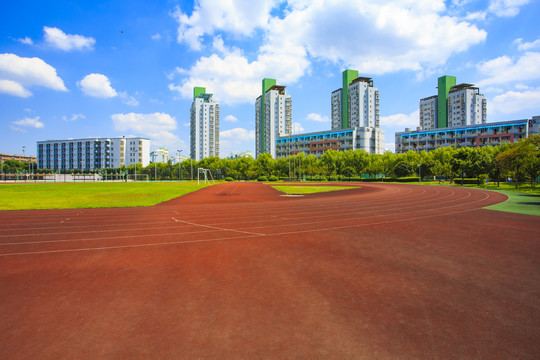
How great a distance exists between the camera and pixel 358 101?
12338 cm

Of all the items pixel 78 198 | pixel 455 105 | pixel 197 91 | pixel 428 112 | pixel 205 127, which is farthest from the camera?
pixel 197 91

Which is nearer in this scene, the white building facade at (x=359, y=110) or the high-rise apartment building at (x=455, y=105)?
the white building facade at (x=359, y=110)

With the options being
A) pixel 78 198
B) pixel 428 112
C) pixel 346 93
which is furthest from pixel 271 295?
pixel 428 112

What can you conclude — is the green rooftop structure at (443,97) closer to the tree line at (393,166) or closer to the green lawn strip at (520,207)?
the tree line at (393,166)

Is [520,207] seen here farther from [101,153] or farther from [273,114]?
[101,153]

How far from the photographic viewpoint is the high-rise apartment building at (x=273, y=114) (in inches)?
5600

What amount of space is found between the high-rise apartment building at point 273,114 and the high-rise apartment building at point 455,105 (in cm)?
6724

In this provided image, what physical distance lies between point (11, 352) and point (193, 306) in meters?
2.56

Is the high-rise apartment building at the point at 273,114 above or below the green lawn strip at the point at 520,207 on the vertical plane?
above

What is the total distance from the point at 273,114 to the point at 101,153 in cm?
8877

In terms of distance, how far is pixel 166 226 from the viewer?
1304cm

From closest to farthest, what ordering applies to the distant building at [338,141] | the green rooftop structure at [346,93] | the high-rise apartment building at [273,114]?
the distant building at [338,141] < the green rooftop structure at [346,93] < the high-rise apartment building at [273,114]

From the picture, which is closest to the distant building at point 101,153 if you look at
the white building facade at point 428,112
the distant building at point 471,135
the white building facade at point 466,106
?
the distant building at point 471,135

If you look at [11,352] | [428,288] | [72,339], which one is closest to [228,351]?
[72,339]
